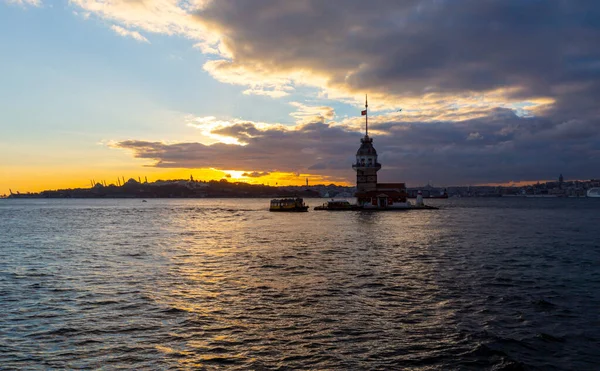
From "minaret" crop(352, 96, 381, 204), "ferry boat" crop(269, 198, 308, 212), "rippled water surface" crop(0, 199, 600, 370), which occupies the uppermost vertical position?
"minaret" crop(352, 96, 381, 204)

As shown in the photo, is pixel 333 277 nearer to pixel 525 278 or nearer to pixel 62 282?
pixel 525 278

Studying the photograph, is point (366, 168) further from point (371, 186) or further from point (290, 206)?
point (290, 206)

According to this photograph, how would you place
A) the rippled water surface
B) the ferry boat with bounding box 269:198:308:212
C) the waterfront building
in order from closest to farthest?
1. the rippled water surface
2. the waterfront building
3. the ferry boat with bounding box 269:198:308:212

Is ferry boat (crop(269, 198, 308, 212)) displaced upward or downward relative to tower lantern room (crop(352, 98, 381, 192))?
downward

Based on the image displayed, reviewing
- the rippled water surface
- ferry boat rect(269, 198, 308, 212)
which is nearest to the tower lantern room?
ferry boat rect(269, 198, 308, 212)

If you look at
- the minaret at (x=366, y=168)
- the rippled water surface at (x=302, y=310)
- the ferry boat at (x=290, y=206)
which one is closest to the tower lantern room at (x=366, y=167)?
the minaret at (x=366, y=168)

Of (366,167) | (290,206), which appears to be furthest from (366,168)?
(290,206)

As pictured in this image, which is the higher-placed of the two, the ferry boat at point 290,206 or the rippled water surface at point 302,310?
the ferry boat at point 290,206

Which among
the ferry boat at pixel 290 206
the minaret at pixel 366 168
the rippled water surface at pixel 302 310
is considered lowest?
the rippled water surface at pixel 302 310

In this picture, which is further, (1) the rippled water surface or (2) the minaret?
(2) the minaret

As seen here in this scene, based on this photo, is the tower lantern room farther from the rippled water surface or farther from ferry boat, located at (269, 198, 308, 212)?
the rippled water surface

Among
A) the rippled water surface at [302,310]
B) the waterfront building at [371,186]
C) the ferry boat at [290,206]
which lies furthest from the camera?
the ferry boat at [290,206]

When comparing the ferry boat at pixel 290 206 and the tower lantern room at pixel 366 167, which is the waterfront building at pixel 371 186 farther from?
the ferry boat at pixel 290 206

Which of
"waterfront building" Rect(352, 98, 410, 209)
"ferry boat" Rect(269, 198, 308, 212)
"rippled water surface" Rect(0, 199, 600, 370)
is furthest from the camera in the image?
"ferry boat" Rect(269, 198, 308, 212)
